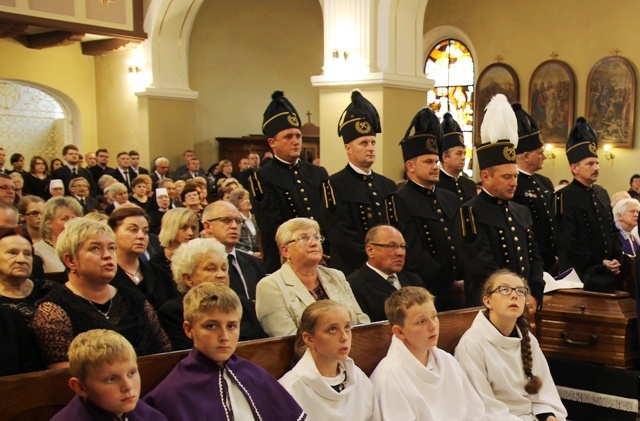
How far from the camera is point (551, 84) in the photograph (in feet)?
49.0

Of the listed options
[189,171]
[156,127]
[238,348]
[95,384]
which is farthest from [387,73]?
[95,384]

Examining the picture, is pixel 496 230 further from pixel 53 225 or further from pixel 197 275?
pixel 53 225

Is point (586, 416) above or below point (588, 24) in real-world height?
below

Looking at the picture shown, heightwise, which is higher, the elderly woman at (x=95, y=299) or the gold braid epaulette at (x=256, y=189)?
the gold braid epaulette at (x=256, y=189)

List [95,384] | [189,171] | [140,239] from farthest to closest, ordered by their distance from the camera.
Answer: [189,171]
[140,239]
[95,384]

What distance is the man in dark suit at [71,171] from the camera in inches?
459

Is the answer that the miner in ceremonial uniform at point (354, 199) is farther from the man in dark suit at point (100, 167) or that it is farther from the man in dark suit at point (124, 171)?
the man in dark suit at point (100, 167)

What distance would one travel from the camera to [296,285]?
3.81 metres

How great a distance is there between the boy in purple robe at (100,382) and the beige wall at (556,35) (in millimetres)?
13098

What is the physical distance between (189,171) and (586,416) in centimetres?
956

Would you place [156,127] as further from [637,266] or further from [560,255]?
[637,266]

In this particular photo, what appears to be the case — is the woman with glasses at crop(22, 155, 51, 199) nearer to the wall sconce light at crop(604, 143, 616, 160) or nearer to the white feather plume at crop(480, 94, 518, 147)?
the white feather plume at crop(480, 94, 518, 147)

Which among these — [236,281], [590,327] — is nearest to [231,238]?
[236,281]

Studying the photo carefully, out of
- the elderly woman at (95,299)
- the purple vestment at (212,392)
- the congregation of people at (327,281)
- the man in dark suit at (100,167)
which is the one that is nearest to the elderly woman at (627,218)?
the congregation of people at (327,281)
